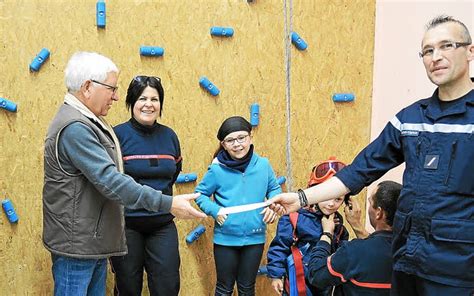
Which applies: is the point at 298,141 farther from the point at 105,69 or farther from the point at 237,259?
the point at 105,69

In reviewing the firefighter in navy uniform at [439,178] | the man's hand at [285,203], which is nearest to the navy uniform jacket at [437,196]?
the firefighter in navy uniform at [439,178]

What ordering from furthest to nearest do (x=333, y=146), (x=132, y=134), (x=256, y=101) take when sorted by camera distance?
(x=333, y=146) < (x=256, y=101) < (x=132, y=134)

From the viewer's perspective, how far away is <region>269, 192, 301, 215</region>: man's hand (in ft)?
5.84

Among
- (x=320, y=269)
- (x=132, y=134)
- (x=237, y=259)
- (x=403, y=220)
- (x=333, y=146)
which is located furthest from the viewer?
(x=333, y=146)

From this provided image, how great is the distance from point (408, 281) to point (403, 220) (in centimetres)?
17

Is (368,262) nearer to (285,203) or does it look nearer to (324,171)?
(285,203)

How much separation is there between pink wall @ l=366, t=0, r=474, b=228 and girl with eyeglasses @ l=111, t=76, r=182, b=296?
1250 millimetres

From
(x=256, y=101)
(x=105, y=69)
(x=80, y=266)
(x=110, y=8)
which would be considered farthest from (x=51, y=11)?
(x=80, y=266)

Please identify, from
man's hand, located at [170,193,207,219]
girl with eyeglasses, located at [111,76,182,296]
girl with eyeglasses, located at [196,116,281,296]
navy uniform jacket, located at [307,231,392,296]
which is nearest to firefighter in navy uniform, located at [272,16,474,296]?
navy uniform jacket, located at [307,231,392,296]

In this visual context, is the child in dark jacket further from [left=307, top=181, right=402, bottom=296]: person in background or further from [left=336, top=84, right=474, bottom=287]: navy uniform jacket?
[left=336, top=84, right=474, bottom=287]: navy uniform jacket

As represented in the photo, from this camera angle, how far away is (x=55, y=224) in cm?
174

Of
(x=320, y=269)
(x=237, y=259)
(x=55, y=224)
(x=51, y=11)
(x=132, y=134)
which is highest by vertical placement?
(x=51, y=11)

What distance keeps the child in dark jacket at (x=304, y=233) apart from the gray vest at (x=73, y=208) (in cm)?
64

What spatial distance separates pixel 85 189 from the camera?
171cm
